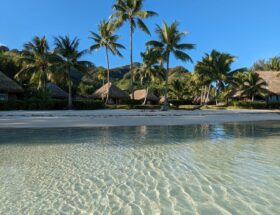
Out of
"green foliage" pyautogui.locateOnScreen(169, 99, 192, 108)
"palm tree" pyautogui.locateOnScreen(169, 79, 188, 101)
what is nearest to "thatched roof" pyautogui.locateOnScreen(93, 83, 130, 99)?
"green foliage" pyautogui.locateOnScreen(169, 99, 192, 108)

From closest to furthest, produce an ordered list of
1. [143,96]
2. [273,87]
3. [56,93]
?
[56,93], [273,87], [143,96]

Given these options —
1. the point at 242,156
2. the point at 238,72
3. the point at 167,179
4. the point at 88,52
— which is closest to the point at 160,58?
the point at 88,52

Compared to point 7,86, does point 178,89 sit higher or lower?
higher

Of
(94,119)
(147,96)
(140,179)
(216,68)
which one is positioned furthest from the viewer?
(147,96)

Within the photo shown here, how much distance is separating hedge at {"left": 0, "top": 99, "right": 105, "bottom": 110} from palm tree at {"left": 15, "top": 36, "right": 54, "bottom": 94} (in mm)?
4192

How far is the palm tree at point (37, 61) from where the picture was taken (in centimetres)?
3109

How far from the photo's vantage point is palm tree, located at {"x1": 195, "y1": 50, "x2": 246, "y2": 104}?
112ft

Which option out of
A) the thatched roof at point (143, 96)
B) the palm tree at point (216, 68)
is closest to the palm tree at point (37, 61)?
the palm tree at point (216, 68)

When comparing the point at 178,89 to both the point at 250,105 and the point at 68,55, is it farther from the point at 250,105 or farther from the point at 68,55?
the point at 68,55

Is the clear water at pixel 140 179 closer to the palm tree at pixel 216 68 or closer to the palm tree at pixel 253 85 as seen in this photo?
the palm tree at pixel 216 68

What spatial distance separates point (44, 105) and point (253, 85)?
24466 millimetres

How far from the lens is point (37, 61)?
1236 inches

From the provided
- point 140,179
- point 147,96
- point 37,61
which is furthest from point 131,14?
point 140,179

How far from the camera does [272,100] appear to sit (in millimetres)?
38719
